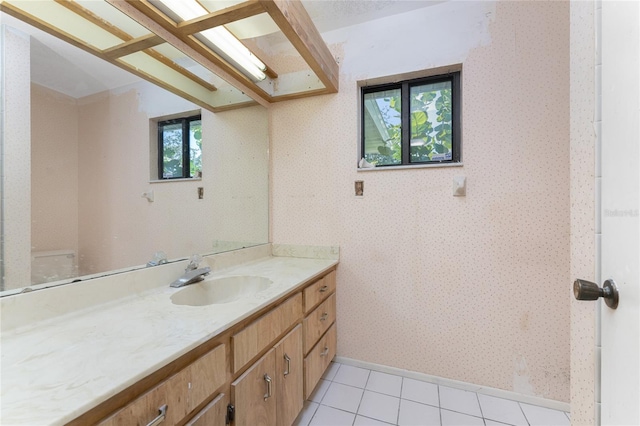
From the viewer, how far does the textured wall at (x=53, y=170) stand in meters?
0.86

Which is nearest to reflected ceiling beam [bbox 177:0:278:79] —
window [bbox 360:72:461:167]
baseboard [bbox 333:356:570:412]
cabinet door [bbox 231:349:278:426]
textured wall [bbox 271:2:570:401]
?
textured wall [bbox 271:2:570:401]

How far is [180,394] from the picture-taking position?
26.8 inches

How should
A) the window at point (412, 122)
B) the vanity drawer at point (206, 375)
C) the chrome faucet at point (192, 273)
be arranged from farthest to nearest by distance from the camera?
the window at point (412, 122)
the chrome faucet at point (192, 273)
the vanity drawer at point (206, 375)

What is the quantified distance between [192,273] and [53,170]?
2.21 ft

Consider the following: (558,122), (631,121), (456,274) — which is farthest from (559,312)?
(631,121)

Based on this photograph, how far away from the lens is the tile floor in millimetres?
1404

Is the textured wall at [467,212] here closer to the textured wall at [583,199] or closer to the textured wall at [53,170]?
the textured wall at [583,199]

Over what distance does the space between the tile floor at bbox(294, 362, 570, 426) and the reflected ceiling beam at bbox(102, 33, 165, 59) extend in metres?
2.06

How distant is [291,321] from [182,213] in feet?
2.85

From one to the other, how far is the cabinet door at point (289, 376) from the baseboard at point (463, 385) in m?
0.67

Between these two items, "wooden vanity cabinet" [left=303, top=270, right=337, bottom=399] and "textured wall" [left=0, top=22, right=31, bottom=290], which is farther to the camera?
"wooden vanity cabinet" [left=303, top=270, right=337, bottom=399]

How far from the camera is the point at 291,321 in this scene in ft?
4.16

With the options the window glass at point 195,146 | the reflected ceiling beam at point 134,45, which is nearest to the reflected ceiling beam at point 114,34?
the reflected ceiling beam at point 134,45

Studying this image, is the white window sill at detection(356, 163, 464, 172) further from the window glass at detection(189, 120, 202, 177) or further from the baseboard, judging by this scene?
the baseboard
